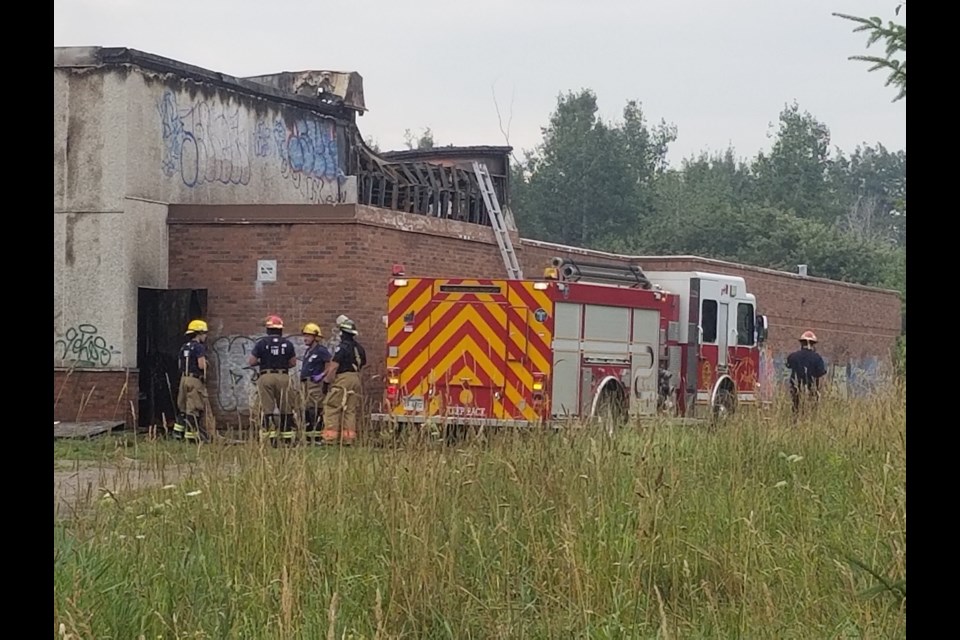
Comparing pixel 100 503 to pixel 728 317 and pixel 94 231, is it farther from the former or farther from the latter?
pixel 728 317

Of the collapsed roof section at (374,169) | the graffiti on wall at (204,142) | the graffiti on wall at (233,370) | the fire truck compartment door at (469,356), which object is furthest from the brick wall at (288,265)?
the fire truck compartment door at (469,356)

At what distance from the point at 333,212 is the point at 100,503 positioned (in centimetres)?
1351

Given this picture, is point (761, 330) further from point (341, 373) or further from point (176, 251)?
point (176, 251)

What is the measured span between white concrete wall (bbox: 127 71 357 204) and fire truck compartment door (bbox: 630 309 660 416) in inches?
291

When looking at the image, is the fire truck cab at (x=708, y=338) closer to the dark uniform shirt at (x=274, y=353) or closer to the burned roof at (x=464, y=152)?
the dark uniform shirt at (x=274, y=353)

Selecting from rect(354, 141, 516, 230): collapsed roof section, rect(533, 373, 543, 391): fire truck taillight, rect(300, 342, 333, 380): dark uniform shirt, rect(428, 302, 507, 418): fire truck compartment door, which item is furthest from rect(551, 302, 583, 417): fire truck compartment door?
rect(354, 141, 516, 230): collapsed roof section

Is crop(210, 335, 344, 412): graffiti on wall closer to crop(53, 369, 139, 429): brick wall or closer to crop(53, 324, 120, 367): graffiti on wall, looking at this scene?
crop(53, 369, 139, 429): brick wall

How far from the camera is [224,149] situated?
2123 centimetres

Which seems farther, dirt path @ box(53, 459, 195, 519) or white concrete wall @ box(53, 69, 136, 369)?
white concrete wall @ box(53, 69, 136, 369)

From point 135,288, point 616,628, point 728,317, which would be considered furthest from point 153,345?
point 616,628

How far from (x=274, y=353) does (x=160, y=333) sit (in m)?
2.91

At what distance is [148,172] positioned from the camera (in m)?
19.5

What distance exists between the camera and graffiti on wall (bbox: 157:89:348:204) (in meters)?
20.1

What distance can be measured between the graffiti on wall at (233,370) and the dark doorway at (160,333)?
661 millimetres
